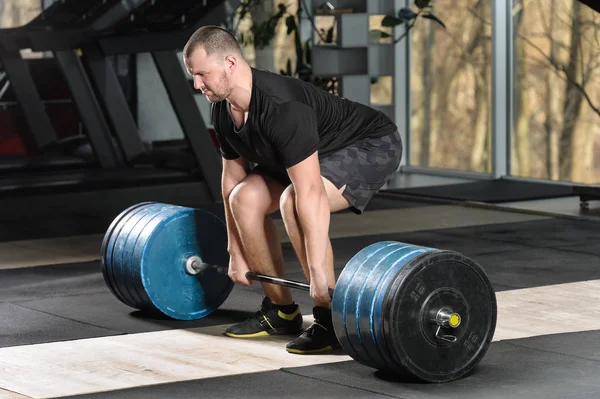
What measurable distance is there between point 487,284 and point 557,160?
19.0 feet

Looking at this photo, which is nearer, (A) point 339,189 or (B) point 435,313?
(B) point 435,313

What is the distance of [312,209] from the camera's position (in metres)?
3.48

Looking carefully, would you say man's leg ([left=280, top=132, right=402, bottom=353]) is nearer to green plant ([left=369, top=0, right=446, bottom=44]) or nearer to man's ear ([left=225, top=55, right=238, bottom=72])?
man's ear ([left=225, top=55, right=238, bottom=72])

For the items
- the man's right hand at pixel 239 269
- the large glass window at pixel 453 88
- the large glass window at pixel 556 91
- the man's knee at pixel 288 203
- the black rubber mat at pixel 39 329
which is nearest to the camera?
the man's knee at pixel 288 203

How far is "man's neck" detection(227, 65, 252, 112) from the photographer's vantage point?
3.58 meters

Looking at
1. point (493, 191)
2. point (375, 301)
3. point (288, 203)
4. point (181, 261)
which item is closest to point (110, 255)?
point (181, 261)

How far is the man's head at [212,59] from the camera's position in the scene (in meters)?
3.50

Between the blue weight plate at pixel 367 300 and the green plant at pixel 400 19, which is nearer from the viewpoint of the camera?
the blue weight plate at pixel 367 300

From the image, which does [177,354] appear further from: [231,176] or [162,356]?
[231,176]

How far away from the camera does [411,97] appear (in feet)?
34.4

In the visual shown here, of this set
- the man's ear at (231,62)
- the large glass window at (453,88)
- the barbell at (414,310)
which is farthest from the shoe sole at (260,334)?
the large glass window at (453,88)

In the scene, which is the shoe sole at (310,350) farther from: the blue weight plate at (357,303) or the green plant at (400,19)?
the green plant at (400,19)

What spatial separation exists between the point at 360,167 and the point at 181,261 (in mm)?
880

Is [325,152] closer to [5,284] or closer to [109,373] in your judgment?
[109,373]
